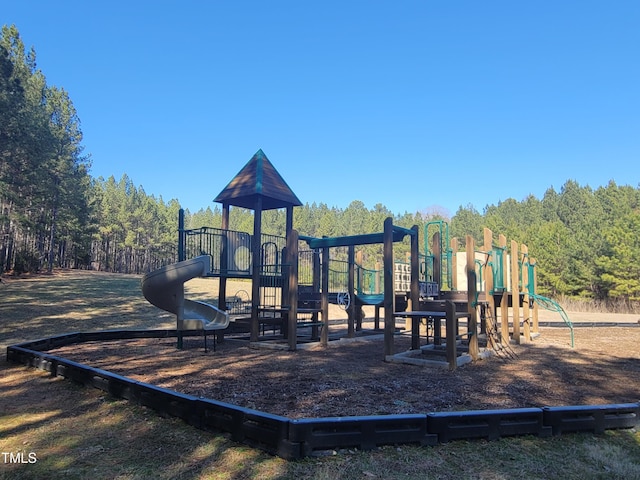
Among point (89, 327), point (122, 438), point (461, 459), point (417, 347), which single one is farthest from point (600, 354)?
point (89, 327)

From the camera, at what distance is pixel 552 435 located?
4.29m

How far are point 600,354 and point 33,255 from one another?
1639 inches

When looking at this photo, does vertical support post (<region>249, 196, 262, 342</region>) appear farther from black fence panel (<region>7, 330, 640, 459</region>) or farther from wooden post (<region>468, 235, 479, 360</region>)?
black fence panel (<region>7, 330, 640, 459</region>)

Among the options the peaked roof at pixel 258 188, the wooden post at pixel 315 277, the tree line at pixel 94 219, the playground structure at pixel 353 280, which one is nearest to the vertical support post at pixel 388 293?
the playground structure at pixel 353 280

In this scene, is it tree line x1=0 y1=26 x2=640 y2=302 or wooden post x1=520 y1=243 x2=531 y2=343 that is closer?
wooden post x1=520 y1=243 x2=531 y2=343

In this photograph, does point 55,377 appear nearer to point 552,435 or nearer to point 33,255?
point 552,435

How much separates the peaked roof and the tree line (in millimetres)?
13593

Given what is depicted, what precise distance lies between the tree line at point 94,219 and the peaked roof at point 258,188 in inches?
535

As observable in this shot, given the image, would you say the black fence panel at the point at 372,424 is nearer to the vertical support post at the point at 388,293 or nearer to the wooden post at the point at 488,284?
the vertical support post at the point at 388,293


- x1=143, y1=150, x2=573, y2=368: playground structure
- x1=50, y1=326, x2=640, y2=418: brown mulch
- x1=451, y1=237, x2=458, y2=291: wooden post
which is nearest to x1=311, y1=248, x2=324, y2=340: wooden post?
x1=143, y1=150, x2=573, y2=368: playground structure

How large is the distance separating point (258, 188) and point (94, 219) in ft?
150

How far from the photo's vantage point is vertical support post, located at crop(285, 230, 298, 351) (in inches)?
423

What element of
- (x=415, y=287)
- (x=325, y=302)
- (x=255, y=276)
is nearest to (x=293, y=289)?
(x=325, y=302)

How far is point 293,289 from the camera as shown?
10992 mm
